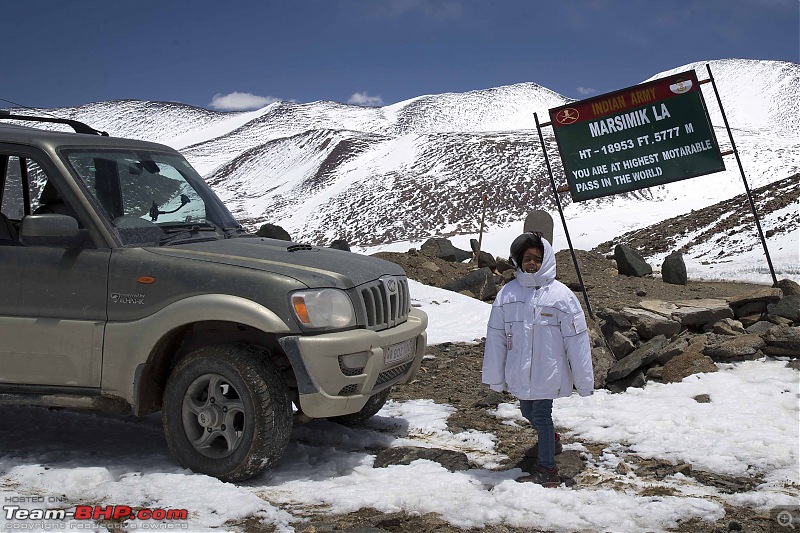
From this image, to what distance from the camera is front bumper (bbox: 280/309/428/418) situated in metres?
4.50

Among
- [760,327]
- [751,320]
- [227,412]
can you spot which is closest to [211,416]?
[227,412]

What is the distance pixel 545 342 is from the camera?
4.86m

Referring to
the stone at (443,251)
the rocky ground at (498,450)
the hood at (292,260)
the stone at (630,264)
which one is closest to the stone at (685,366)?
the rocky ground at (498,450)

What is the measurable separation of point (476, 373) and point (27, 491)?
5161mm

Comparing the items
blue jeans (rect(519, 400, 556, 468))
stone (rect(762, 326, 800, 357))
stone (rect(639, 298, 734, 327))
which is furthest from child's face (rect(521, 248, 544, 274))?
stone (rect(639, 298, 734, 327))

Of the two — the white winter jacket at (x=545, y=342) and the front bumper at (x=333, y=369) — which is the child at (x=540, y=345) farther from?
the front bumper at (x=333, y=369)

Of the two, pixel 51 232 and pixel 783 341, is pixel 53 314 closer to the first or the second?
pixel 51 232

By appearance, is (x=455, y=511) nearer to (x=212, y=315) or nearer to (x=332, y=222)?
(x=212, y=315)

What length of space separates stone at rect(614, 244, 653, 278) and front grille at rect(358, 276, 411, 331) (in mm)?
12322

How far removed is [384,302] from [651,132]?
600cm

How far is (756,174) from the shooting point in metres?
47.3

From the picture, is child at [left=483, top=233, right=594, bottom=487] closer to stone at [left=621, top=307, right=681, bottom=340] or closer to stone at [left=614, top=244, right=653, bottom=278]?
stone at [left=621, top=307, right=681, bottom=340]

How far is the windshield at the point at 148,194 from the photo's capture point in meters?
5.01

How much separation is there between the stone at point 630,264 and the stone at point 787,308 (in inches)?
314
